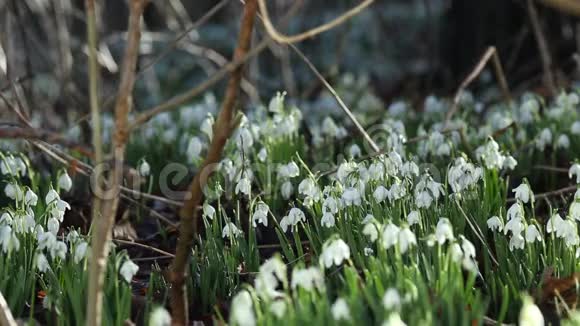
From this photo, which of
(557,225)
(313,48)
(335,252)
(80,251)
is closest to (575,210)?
(557,225)

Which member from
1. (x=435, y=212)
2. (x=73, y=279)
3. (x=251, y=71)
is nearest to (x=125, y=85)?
(x=73, y=279)

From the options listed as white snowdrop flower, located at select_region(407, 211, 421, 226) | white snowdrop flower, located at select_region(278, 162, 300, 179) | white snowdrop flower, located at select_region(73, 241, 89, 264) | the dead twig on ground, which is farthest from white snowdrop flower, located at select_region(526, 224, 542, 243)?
white snowdrop flower, located at select_region(73, 241, 89, 264)

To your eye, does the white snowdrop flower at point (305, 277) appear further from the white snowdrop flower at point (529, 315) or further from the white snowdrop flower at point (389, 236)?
the white snowdrop flower at point (529, 315)

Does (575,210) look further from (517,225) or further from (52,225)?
(52,225)

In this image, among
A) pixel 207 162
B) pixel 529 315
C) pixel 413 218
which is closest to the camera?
pixel 529 315

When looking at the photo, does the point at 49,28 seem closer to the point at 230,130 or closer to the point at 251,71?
the point at 251,71
